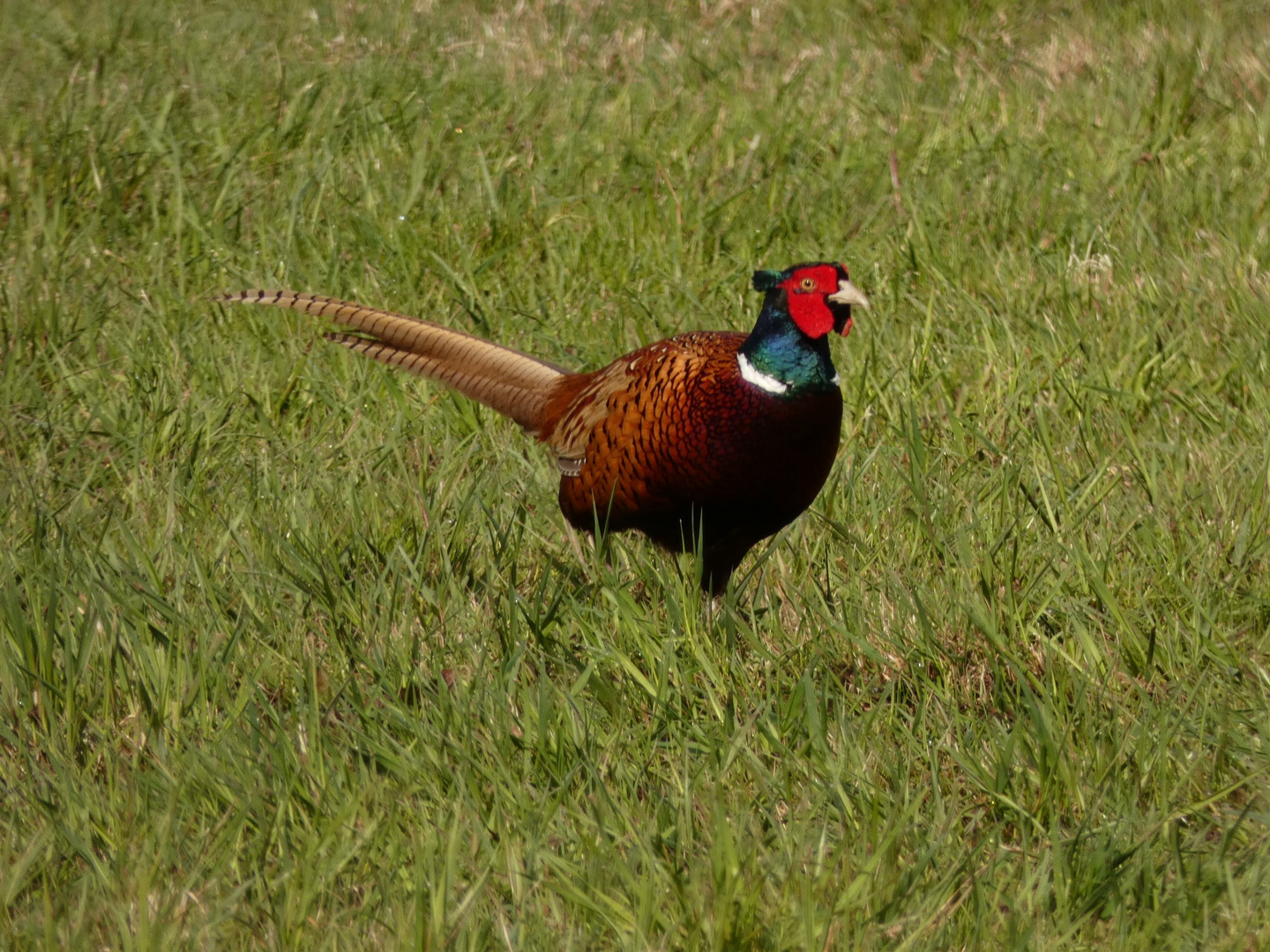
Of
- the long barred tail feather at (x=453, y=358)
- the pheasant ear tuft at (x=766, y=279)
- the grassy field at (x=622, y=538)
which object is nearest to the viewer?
the grassy field at (x=622, y=538)

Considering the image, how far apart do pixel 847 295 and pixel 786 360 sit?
0.17m

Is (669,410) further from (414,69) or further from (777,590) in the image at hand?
(414,69)

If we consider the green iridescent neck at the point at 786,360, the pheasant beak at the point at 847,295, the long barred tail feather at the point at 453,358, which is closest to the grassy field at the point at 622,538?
the long barred tail feather at the point at 453,358

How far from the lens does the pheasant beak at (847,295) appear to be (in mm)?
2910

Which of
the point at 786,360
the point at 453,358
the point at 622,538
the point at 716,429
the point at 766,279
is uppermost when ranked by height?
the point at 766,279

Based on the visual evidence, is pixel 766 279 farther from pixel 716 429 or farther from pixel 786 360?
pixel 716 429

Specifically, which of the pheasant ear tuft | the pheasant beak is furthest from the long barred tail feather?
the pheasant beak

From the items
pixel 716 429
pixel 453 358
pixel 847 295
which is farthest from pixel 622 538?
pixel 847 295

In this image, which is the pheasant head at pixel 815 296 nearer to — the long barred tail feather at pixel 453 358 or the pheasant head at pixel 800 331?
the pheasant head at pixel 800 331

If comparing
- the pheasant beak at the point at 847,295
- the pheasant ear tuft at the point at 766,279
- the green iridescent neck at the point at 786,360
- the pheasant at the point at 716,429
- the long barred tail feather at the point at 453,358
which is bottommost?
the long barred tail feather at the point at 453,358

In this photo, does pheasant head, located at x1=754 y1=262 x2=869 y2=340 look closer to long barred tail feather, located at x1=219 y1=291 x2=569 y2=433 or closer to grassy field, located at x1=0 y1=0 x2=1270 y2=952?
grassy field, located at x1=0 y1=0 x2=1270 y2=952

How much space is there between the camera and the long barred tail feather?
3.79 metres

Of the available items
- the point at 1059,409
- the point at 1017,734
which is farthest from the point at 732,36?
the point at 1017,734

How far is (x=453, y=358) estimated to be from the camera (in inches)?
151
